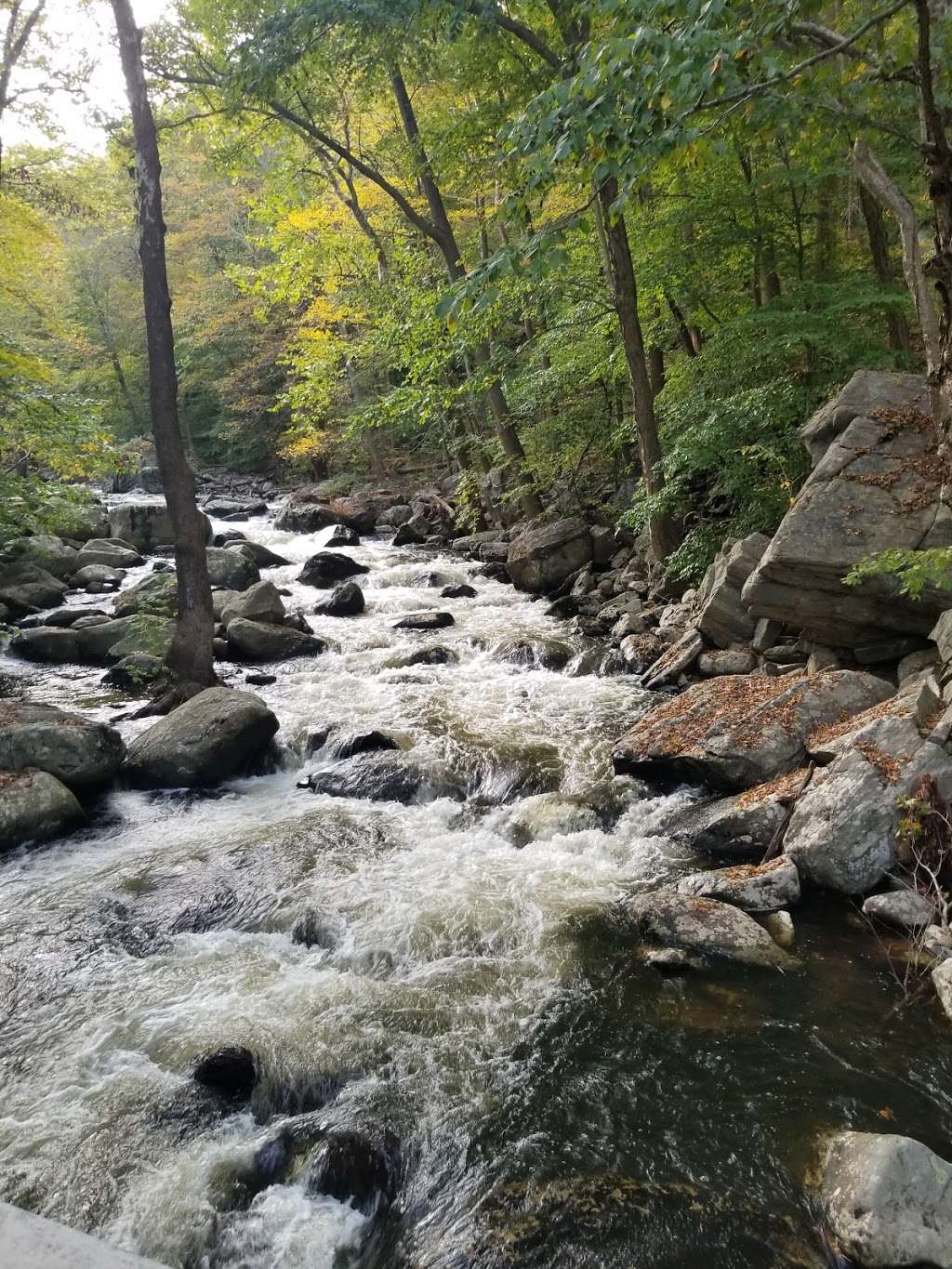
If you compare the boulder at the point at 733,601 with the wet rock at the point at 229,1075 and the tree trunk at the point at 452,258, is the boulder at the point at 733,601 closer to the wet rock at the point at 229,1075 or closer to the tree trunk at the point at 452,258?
the tree trunk at the point at 452,258

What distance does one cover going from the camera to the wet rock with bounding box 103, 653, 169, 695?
11.3m

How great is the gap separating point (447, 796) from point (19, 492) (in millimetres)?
7595

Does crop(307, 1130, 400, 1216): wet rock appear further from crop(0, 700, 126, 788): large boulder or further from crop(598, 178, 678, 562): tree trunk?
crop(598, 178, 678, 562): tree trunk

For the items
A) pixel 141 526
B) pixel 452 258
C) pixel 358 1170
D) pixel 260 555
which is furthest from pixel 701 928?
pixel 141 526

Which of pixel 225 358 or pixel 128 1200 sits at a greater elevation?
pixel 225 358

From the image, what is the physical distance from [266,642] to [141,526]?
40.2ft

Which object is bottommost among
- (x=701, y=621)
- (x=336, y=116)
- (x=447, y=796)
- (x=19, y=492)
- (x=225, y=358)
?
(x=447, y=796)

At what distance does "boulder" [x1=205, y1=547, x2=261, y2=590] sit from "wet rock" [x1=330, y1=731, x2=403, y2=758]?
8484 mm

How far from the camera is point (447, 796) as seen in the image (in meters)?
7.78

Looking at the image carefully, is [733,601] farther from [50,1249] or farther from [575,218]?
[50,1249]

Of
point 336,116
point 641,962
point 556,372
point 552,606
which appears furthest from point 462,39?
point 641,962

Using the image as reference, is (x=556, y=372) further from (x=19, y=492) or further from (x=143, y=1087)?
(x=143, y=1087)

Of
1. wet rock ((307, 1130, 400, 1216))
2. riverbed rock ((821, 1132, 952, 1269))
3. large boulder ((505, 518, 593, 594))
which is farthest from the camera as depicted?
large boulder ((505, 518, 593, 594))

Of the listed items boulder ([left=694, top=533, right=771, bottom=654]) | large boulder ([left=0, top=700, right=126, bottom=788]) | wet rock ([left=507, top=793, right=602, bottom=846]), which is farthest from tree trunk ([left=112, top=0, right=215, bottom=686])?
boulder ([left=694, top=533, right=771, bottom=654])
